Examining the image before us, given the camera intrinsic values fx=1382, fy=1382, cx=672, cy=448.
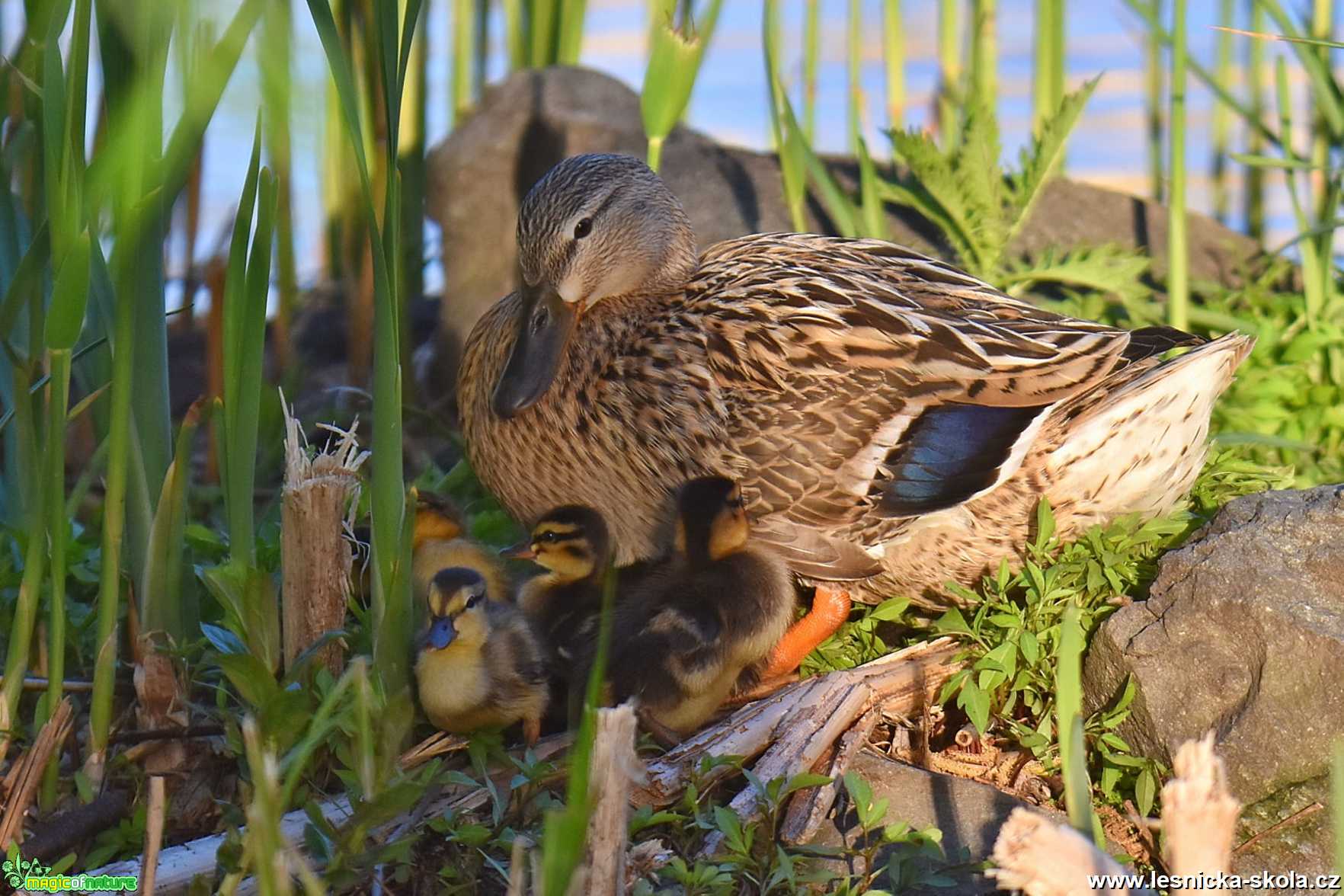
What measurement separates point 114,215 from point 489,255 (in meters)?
3.29

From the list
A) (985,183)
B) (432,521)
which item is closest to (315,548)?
(432,521)

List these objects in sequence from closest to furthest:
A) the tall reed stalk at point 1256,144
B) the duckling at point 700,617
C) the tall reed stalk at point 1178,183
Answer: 1. the duckling at point 700,617
2. the tall reed stalk at point 1178,183
3. the tall reed stalk at point 1256,144

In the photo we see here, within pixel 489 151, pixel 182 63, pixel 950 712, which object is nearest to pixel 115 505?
pixel 182 63

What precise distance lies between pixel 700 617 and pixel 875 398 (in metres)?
0.65

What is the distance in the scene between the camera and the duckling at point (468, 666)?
258 centimetres

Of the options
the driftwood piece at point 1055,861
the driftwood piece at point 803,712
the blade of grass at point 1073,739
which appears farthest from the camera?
the driftwood piece at point 803,712

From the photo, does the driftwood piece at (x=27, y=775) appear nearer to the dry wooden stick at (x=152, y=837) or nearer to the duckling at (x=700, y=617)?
the dry wooden stick at (x=152, y=837)

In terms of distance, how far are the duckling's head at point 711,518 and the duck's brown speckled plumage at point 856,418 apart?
148 mm

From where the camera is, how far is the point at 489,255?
5555mm

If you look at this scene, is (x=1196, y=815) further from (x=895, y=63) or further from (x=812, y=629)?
(x=895, y=63)

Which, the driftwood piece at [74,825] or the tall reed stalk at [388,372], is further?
the driftwood piece at [74,825]

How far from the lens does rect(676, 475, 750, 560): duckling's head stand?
2.90m
